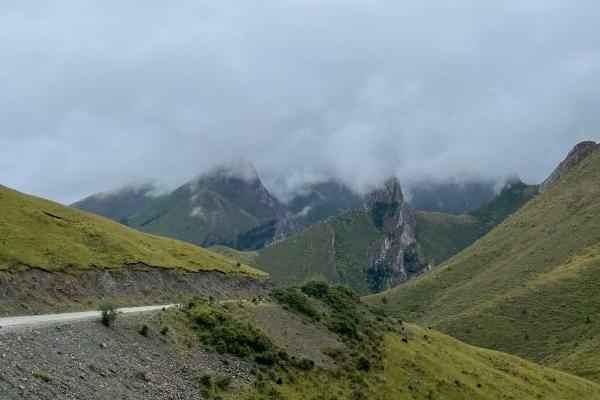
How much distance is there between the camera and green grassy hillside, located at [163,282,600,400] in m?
47.6

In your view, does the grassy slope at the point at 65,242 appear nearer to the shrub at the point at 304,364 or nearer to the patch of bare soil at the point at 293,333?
the patch of bare soil at the point at 293,333

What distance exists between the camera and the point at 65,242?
59156mm

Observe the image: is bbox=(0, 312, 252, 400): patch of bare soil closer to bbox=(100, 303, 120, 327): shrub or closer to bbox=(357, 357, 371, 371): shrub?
bbox=(100, 303, 120, 327): shrub

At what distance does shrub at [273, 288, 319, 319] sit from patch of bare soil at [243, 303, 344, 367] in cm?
190

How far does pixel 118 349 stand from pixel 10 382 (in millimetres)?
10863

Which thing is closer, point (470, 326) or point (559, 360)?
point (559, 360)

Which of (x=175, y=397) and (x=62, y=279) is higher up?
(x=62, y=279)

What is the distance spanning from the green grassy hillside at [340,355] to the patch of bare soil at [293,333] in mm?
144

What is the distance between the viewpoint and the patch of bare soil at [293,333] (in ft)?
180

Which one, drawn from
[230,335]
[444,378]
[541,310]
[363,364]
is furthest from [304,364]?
[541,310]

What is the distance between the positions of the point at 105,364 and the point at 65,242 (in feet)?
86.5

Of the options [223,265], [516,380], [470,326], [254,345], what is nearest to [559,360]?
[470,326]

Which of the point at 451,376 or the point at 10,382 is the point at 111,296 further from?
the point at 451,376

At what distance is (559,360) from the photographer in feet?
422
